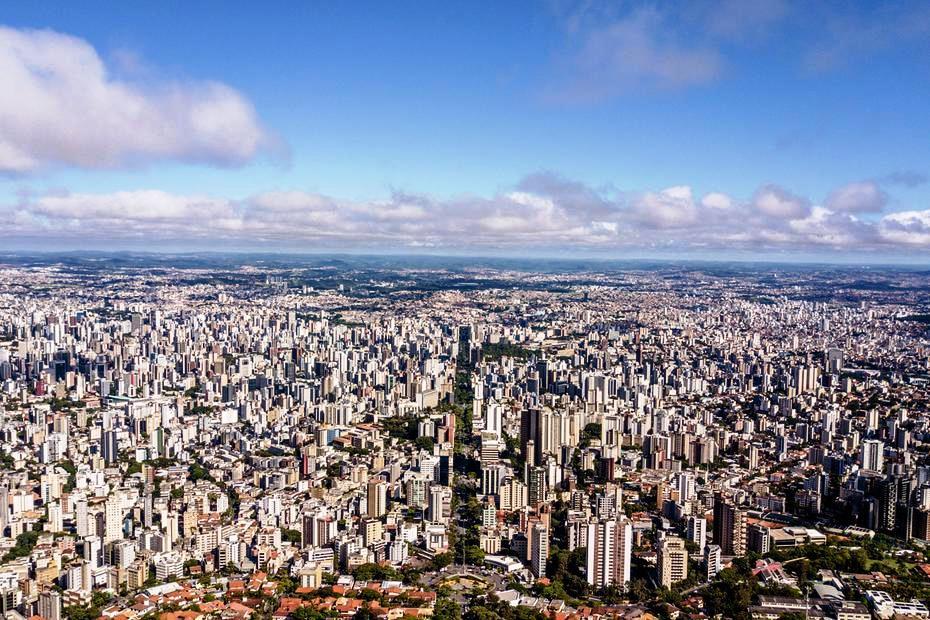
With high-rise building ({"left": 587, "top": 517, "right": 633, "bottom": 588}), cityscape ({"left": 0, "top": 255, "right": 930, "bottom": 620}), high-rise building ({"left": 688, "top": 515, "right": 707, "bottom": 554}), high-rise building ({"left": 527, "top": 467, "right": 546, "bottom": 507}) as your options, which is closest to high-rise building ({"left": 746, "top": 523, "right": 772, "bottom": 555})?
cityscape ({"left": 0, "top": 255, "right": 930, "bottom": 620})

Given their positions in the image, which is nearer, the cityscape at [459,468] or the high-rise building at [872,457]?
the cityscape at [459,468]

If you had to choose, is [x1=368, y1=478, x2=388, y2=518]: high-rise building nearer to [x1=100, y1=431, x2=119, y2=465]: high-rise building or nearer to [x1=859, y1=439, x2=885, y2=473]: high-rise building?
[x1=100, y1=431, x2=119, y2=465]: high-rise building

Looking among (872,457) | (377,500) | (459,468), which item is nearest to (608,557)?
(377,500)

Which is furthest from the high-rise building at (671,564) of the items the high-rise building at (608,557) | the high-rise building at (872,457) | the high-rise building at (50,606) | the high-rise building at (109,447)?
the high-rise building at (109,447)

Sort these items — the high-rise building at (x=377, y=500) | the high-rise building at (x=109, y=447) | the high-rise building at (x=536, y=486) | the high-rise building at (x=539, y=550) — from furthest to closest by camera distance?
the high-rise building at (x=109, y=447) < the high-rise building at (x=536, y=486) < the high-rise building at (x=377, y=500) < the high-rise building at (x=539, y=550)

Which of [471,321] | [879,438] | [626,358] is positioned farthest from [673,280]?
[879,438]

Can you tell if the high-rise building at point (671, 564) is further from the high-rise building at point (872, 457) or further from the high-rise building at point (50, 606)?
the high-rise building at point (50, 606)

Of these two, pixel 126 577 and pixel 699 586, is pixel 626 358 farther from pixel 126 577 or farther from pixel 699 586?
pixel 126 577
